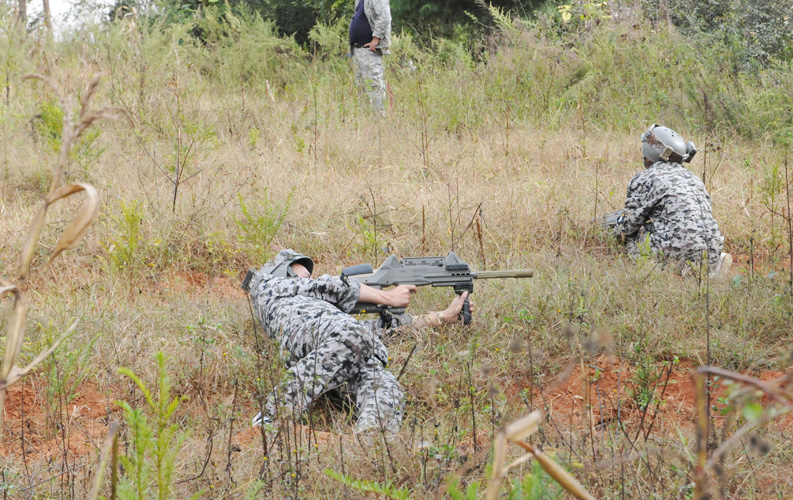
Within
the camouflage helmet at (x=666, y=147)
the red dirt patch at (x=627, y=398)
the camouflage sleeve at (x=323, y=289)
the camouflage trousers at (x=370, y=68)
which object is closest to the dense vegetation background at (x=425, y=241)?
the red dirt patch at (x=627, y=398)

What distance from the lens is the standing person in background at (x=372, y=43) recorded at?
842 cm

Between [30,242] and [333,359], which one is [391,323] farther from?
[30,242]

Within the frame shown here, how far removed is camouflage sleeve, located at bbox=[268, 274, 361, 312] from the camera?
3.83 meters

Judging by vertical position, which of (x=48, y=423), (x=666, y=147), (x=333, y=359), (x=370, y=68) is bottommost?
(x=48, y=423)

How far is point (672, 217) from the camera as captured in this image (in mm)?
5020

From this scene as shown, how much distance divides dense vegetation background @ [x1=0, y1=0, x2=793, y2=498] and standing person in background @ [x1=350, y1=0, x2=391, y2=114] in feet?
0.79


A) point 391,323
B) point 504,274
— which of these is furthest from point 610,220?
point 391,323

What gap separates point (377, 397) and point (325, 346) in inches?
13.0

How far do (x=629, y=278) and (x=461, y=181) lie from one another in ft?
7.49

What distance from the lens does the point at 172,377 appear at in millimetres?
3723

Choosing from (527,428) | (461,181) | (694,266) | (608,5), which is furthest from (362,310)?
(608,5)

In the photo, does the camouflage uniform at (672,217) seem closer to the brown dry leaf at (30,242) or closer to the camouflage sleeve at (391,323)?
the camouflage sleeve at (391,323)

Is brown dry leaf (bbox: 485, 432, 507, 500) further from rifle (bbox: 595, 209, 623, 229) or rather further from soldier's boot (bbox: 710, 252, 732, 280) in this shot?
rifle (bbox: 595, 209, 623, 229)

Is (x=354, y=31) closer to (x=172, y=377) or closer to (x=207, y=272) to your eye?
(x=207, y=272)
